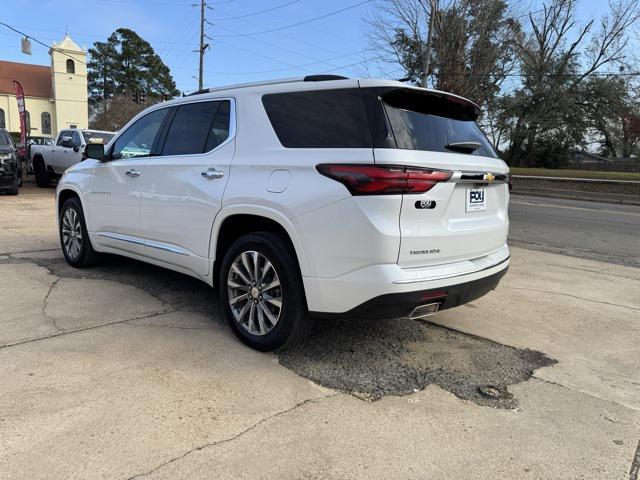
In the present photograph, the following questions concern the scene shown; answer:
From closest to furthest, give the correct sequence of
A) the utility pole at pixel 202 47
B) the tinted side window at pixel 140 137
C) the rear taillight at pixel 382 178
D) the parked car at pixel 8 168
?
the rear taillight at pixel 382 178 → the tinted side window at pixel 140 137 → the parked car at pixel 8 168 → the utility pole at pixel 202 47

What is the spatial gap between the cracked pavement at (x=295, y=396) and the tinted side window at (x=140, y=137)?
4.61 ft

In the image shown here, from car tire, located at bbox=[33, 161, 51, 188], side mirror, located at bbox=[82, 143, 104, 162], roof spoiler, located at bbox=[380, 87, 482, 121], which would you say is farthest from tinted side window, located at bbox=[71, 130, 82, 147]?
roof spoiler, located at bbox=[380, 87, 482, 121]

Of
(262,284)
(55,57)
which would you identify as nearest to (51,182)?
(262,284)

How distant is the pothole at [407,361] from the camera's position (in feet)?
10.8

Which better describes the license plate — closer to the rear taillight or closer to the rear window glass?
the rear window glass

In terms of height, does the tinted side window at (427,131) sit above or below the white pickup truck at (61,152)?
above

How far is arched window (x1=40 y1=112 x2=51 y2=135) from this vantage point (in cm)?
6894

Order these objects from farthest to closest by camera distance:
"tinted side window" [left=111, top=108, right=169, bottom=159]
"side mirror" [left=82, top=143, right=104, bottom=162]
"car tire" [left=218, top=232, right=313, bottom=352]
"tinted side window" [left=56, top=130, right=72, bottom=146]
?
"tinted side window" [left=56, top=130, right=72, bottom=146], "side mirror" [left=82, top=143, right=104, bottom=162], "tinted side window" [left=111, top=108, right=169, bottom=159], "car tire" [left=218, top=232, right=313, bottom=352]

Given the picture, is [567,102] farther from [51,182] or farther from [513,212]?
[51,182]

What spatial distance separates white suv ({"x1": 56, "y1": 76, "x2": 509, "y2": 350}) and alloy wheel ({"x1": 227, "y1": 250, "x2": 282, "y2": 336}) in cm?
1

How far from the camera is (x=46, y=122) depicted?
69250mm

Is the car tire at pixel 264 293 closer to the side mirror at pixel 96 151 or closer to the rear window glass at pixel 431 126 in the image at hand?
the rear window glass at pixel 431 126

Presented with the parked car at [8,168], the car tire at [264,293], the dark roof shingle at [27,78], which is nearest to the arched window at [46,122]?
the dark roof shingle at [27,78]

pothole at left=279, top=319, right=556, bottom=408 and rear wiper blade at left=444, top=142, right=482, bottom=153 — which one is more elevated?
rear wiper blade at left=444, top=142, right=482, bottom=153
